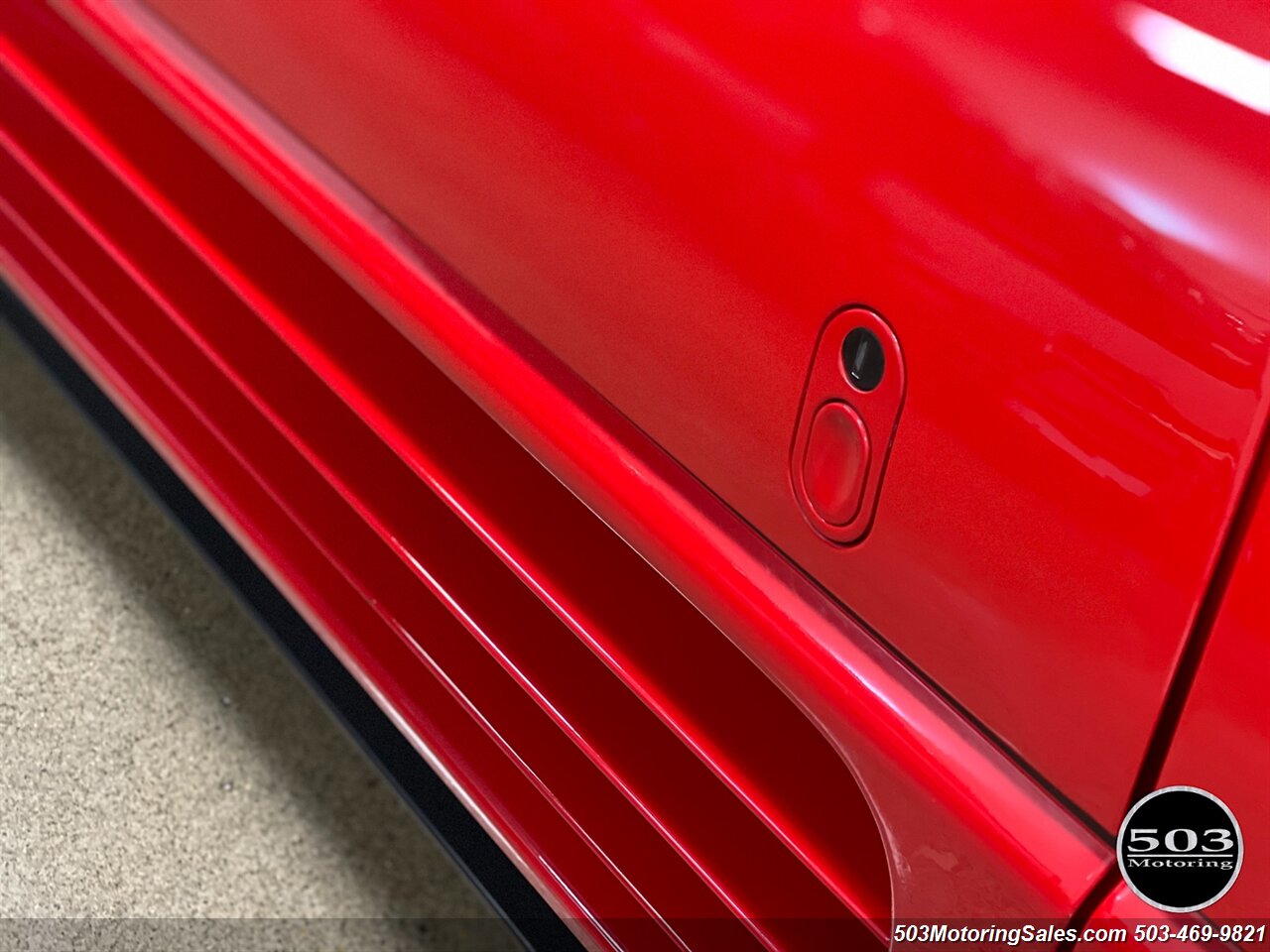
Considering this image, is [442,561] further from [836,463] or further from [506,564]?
[836,463]

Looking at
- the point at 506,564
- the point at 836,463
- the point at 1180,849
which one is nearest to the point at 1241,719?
the point at 1180,849

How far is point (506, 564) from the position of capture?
→ 1166mm

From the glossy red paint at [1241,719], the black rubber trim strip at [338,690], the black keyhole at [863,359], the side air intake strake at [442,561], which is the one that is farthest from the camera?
the black rubber trim strip at [338,690]

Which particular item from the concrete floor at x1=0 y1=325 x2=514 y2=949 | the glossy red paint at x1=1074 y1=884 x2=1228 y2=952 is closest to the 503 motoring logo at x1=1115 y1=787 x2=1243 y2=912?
the glossy red paint at x1=1074 y1=884 x2=1228 y2=952

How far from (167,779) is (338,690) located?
22 centimetres

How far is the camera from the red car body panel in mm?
730

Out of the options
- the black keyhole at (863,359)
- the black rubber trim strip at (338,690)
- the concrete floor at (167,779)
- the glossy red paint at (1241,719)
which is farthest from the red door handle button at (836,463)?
the concrete floor at (167,779)

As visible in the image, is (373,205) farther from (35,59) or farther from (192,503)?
(35,59)

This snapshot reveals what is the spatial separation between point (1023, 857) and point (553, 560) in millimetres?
485

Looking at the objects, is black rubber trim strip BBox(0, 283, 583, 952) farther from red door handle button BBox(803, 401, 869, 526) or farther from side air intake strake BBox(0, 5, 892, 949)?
red door handle button BBox(803, 401, 869, 526)

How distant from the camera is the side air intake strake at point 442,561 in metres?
1.06

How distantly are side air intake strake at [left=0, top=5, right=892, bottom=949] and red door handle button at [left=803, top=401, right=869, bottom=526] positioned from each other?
26 cm

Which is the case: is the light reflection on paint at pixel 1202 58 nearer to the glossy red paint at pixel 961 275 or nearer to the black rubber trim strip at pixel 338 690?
the glossy red paint at pixel 961 275

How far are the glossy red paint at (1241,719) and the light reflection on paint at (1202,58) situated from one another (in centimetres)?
20
